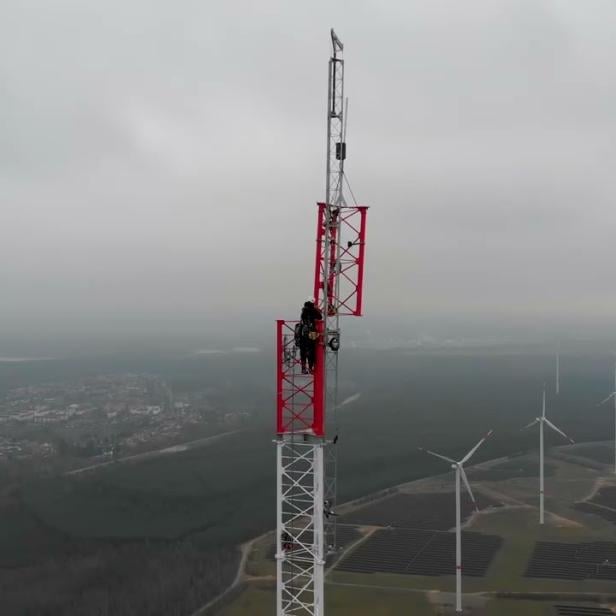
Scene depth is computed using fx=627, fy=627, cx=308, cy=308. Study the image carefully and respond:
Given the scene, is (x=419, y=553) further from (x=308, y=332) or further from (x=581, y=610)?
(x=308, y=332)

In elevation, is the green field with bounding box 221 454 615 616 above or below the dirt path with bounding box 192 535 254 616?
above

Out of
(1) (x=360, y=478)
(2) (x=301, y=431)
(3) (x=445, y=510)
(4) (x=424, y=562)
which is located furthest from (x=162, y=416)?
Answer: (2) (x=301, y=431)

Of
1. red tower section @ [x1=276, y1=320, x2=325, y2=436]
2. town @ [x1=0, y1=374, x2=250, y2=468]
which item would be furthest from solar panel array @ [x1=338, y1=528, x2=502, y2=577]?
town @ [x1=0, y1=374, x2=250, y2=468]

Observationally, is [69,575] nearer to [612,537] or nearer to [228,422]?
[612,537]

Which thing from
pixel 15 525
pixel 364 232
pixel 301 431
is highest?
pixel 364 232

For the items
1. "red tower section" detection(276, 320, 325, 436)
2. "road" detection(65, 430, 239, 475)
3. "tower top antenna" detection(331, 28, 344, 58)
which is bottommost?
"road" detection(65, 430, 239, 475)

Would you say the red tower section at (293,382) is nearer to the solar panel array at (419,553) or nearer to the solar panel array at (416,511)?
the solar panel array at (419,553)

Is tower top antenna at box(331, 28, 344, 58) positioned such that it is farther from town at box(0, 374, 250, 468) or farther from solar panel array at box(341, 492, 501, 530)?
town at box(0, 374, 250, 468)
